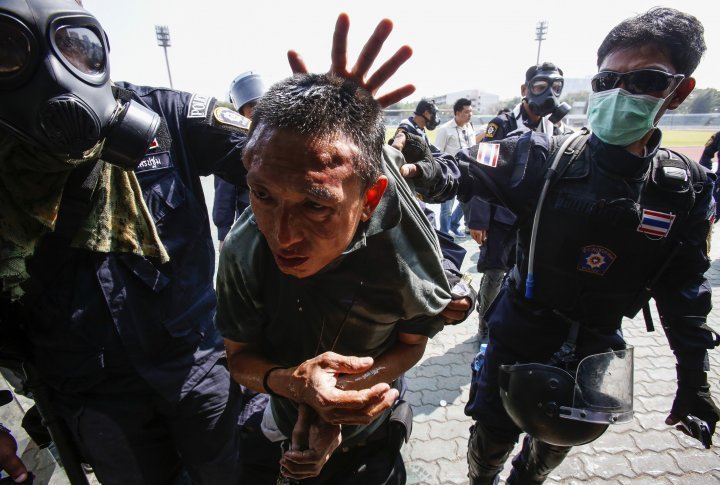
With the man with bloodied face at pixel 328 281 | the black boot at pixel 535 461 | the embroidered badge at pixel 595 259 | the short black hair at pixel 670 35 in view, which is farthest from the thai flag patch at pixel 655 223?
the black boot at pixel 535 461

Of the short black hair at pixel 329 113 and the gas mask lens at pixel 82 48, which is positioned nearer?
the short black hair at pixel 329 113

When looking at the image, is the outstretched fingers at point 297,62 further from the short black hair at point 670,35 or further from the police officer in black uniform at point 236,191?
the police officer in black uniform at point 236,191

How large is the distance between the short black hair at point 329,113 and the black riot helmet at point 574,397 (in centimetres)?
133

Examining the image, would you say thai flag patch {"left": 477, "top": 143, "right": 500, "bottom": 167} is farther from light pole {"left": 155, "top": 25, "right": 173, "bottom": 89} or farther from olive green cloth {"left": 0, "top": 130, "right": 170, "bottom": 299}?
light pole {"left": 155, "top": 25, "right": 173, "bottom": 89}

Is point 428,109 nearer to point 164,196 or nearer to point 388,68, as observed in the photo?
point 164,196

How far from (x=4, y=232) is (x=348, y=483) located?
5.28ft

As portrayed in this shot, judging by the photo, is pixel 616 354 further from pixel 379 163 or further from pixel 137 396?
pixel 137 396

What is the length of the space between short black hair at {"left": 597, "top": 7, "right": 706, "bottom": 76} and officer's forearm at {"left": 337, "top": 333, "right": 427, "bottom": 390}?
1.66 meters

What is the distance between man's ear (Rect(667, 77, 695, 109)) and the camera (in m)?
1.80

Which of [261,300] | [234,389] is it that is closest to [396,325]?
[261,300]

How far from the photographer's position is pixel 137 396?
1.75 m

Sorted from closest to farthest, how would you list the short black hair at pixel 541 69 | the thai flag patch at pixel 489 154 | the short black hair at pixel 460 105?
1. the thai flag patch at pixel 489 154
2. the short black hair at pixel 541 69
3. the short black hair at pixel 460 105

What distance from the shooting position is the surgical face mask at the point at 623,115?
5.82 ft

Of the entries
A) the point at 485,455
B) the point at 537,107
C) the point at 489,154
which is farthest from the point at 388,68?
the point at 537,107
